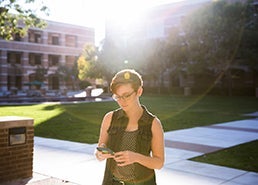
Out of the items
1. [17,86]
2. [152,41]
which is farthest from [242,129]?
[17,86]

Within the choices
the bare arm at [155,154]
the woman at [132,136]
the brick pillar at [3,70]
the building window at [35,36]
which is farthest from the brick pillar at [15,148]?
the building window at [35,36]

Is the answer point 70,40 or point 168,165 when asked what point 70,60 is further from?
point 168,165

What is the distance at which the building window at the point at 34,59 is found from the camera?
188ft

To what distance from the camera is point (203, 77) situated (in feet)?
151

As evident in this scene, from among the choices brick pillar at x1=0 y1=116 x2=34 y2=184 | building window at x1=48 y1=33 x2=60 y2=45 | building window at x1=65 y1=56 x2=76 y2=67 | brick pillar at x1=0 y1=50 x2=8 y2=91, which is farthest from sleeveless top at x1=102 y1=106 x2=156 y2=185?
building window at x1=65 y1=56 x2=76 y2=67

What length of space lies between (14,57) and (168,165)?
52.6 metres

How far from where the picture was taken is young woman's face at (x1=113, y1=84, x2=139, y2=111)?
2539 millimetres

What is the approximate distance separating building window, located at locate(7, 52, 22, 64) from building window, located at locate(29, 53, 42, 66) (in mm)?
2021

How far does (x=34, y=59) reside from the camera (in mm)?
58062

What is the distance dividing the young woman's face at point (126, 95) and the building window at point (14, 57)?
5486 centimetres

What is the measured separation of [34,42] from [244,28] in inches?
1455

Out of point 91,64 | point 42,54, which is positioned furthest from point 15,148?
point 42,54

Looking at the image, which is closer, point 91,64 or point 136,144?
point 136,144

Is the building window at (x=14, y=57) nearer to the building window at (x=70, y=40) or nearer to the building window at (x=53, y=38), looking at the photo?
the building window at (x=53, y=38)
